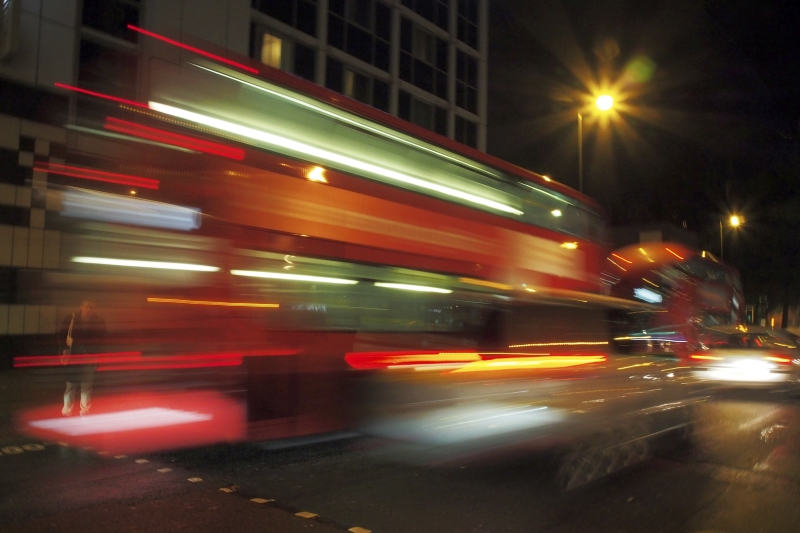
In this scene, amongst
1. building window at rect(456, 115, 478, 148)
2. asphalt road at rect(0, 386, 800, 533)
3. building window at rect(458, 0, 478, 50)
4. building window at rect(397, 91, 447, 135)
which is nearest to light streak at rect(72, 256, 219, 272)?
asphalt road at rect(0, 386, 800, 533)

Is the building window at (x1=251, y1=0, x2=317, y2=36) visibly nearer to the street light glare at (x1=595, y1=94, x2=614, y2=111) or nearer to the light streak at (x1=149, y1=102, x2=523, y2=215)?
the street light glare at (x1=595, y1=94, x2=614, y2=111)

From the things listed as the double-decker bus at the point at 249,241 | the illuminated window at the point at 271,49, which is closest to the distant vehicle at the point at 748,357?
the double-decker bus at the point at 249,241

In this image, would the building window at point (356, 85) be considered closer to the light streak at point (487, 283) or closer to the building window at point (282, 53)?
the building window at point (282, 53)

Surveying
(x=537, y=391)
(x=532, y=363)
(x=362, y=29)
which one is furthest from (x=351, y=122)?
(x=362, y=29)

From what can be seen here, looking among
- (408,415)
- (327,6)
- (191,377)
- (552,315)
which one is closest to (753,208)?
(327,6)

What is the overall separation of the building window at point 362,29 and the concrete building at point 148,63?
1.9 inches

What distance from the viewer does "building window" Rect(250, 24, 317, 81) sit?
22.1 m

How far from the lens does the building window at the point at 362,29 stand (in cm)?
2475

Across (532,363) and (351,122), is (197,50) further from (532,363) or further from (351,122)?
(532,363)

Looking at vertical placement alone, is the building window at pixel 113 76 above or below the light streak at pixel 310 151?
above

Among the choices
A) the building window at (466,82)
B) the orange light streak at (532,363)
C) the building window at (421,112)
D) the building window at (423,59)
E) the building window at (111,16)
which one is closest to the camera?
the orange light streak at (532,363)

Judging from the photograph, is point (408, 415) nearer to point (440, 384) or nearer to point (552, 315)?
point (440, 384)

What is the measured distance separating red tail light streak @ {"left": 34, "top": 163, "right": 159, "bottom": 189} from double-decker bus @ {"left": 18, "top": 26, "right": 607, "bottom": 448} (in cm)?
1

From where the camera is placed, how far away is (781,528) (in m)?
5.18
